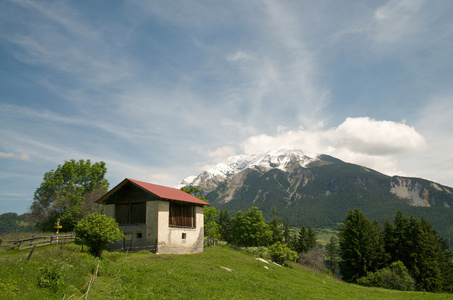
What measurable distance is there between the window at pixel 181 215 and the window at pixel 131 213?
3.57 m

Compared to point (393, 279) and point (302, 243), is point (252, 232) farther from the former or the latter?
point (393, 279)

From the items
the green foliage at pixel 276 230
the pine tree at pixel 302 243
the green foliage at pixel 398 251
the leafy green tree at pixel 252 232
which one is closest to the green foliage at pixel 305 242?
the pine tree at pixel 302 243

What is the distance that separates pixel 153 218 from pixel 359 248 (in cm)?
4295

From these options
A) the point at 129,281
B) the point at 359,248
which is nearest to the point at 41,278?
the point at 129,281

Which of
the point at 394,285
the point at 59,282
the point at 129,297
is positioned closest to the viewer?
the point at 59,282

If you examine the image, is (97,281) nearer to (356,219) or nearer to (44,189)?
(44,189)

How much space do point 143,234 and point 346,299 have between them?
914 inches

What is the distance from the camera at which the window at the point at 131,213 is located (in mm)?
35969

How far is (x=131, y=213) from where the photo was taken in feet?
121

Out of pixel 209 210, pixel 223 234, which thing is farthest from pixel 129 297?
pixel 223 234

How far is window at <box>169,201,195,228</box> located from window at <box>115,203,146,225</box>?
3573 mm

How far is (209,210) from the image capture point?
219 ft

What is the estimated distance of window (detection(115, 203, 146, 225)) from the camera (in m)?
36.0

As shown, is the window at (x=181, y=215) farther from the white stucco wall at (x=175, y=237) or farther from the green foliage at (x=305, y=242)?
the green foliage at (x=305, y=242)
